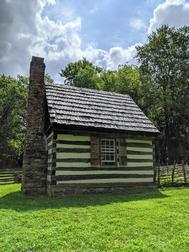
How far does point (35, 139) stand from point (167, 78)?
29820 millimetres

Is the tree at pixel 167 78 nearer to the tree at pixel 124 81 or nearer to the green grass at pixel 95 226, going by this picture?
the tree at pixel 124 81

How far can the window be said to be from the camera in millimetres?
15039

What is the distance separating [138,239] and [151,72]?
124ft

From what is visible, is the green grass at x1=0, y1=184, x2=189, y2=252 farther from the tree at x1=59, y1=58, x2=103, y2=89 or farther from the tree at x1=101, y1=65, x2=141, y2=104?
the tree at x1=59, y1=58, x2=103, y2=89

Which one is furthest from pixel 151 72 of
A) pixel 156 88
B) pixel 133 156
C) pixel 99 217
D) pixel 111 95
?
pixel 99 217

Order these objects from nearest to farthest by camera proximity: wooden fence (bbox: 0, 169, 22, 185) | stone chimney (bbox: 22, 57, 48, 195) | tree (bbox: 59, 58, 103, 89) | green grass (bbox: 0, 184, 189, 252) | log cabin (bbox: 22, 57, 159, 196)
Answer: green grass (bbox: 0, 184, 189, 252) < log cabin (bbox: 22, 57, 159, 196) < stone chimney (bbox: 22, 57, 48, 195) < wooden fence (bbox: 0, 169, 22, 185) < tree (bbox: 59, 58, 103, 89)

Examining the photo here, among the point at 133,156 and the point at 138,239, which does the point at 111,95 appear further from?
the point at 138,239

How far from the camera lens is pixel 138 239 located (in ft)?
21.8

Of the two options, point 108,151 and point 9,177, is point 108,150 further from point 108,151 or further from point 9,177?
point 9,177

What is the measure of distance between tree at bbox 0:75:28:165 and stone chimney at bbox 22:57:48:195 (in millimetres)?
26625

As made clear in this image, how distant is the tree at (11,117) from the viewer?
42125 millimetres

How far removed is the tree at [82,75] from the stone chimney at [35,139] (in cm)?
2786

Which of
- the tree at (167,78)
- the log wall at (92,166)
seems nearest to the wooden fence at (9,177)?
the log wall at (92,166)

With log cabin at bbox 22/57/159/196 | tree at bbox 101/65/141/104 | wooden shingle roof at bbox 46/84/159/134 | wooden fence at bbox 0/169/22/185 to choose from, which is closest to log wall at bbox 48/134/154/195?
log cabin at bbox 22/57/159/196
